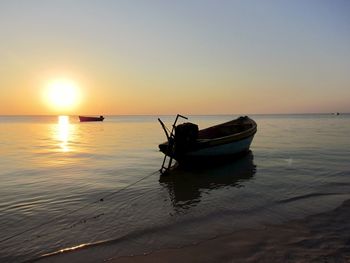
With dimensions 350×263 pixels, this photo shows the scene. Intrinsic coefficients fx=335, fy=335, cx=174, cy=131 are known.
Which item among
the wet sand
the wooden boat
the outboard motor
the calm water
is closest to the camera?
the wet sand

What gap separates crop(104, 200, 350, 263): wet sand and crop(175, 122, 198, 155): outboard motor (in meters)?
7.77

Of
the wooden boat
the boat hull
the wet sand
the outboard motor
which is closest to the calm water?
the wet sand

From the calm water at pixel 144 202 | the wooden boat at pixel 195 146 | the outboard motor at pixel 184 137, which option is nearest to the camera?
the calm water at pixel 144 202

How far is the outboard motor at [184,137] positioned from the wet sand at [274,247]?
25.5 ft

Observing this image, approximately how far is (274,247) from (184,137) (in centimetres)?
897

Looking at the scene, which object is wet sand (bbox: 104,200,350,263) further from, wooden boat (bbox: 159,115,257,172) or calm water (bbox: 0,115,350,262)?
wooden boat (bbox: 159,115,257,172)

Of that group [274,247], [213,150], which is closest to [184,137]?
[213,150]

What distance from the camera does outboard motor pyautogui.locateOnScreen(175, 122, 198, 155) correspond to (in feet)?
50.1

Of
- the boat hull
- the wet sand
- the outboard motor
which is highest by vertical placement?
the outboard motor

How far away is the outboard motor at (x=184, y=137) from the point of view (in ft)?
50.1

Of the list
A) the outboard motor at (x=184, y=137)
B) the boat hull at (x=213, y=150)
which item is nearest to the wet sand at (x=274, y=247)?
the outboard motor at (x=184, y=137)

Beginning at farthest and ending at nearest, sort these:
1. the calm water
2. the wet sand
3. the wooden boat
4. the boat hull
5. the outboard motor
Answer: the boat hull
the wooden boat
the outboard motor
the calm water
the wet sand

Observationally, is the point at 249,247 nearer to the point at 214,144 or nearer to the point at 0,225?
the point at 0,225

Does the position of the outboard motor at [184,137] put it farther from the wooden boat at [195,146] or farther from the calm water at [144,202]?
→ the calm water at [144,202]
